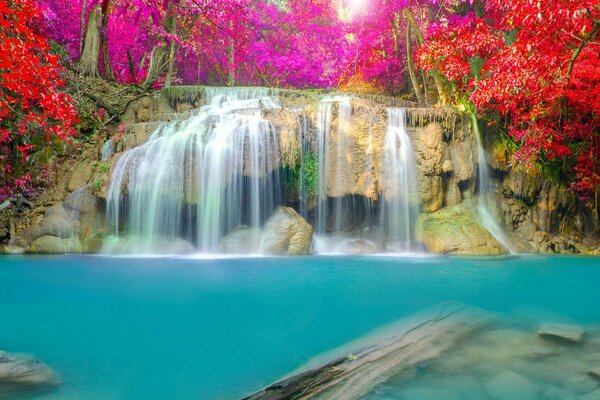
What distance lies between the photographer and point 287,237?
8633 millimetres

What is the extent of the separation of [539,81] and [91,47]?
46.1 feet

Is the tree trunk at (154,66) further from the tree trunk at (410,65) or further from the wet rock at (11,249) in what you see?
the tree trunk at (410,65)

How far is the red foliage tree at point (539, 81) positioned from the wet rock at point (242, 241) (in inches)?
239

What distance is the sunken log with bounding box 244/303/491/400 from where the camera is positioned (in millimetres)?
2283

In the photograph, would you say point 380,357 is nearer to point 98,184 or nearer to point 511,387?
point 511,387

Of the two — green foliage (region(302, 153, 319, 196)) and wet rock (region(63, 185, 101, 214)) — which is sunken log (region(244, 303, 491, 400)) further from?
wet rock (region(63, 185, 101, 214))

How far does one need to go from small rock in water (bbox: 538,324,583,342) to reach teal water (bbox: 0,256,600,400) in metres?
0.36

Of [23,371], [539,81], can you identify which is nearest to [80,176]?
[23,371]

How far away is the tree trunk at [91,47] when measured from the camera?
1393 cm

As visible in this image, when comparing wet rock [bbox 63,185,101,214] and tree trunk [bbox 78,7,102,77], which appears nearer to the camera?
wet rock [bbox 63,185,101,214]

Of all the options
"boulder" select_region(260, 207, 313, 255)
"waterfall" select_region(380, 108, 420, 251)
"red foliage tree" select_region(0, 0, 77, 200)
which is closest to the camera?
"red foliage tree" select_region(0, 0, 77, 200)

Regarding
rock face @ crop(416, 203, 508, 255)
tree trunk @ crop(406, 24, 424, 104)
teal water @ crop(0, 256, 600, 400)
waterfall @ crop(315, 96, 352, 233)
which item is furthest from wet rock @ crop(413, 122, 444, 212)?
tree trunk @ crop(406, 24, 424, 104)

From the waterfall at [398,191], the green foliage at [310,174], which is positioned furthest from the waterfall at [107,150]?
the waterfall at [398,191]

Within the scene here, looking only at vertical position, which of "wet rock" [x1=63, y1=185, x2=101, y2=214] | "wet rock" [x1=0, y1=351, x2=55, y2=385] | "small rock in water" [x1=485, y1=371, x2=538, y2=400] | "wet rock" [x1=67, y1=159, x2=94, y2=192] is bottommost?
"small rock in water" [x1=485, y1=371, x2=538, y2=400]
